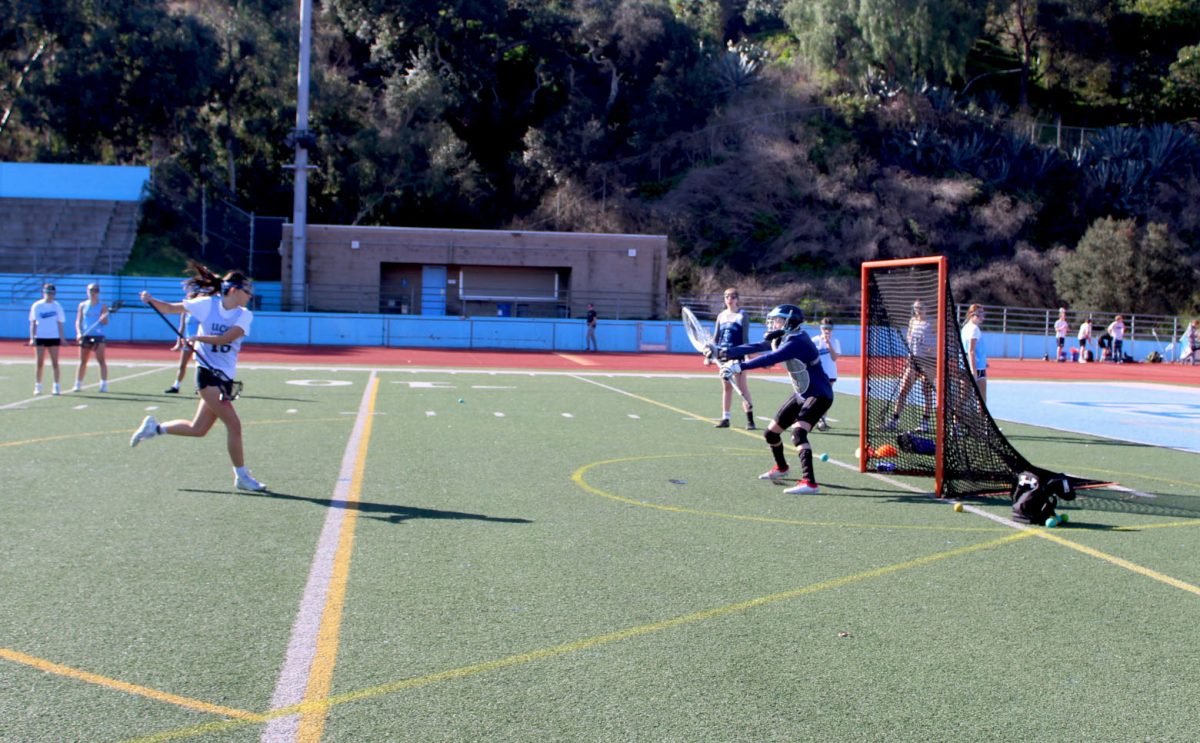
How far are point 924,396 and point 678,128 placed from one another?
2019 inches

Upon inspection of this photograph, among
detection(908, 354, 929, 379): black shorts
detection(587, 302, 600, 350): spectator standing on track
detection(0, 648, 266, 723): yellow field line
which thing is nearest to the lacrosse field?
detection(0, 648, 266, 723): yellow field line

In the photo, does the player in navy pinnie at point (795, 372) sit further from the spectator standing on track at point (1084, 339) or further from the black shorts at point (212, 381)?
the spectator standing on track at point (1084, 339)

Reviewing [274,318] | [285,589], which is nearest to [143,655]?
[285,589]

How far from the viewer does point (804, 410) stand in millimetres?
10219

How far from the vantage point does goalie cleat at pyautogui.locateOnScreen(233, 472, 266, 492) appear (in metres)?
9.23

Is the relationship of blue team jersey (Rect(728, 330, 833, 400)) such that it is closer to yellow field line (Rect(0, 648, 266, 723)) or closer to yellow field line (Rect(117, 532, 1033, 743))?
yellow field line (Rect(117, 532, 1033, 743))

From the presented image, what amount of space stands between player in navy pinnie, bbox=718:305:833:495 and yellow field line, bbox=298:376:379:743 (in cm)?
376

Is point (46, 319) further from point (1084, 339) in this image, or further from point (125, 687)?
point (1084, 339)

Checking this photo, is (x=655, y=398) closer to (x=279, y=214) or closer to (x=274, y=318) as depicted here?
(x=274, y=318)

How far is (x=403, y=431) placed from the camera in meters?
13.7

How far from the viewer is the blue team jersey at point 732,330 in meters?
14.2

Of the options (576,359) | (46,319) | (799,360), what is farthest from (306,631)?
(576,359)

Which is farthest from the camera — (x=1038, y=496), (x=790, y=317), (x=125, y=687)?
(x=790, y=317)

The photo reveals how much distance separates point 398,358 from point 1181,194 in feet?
149
